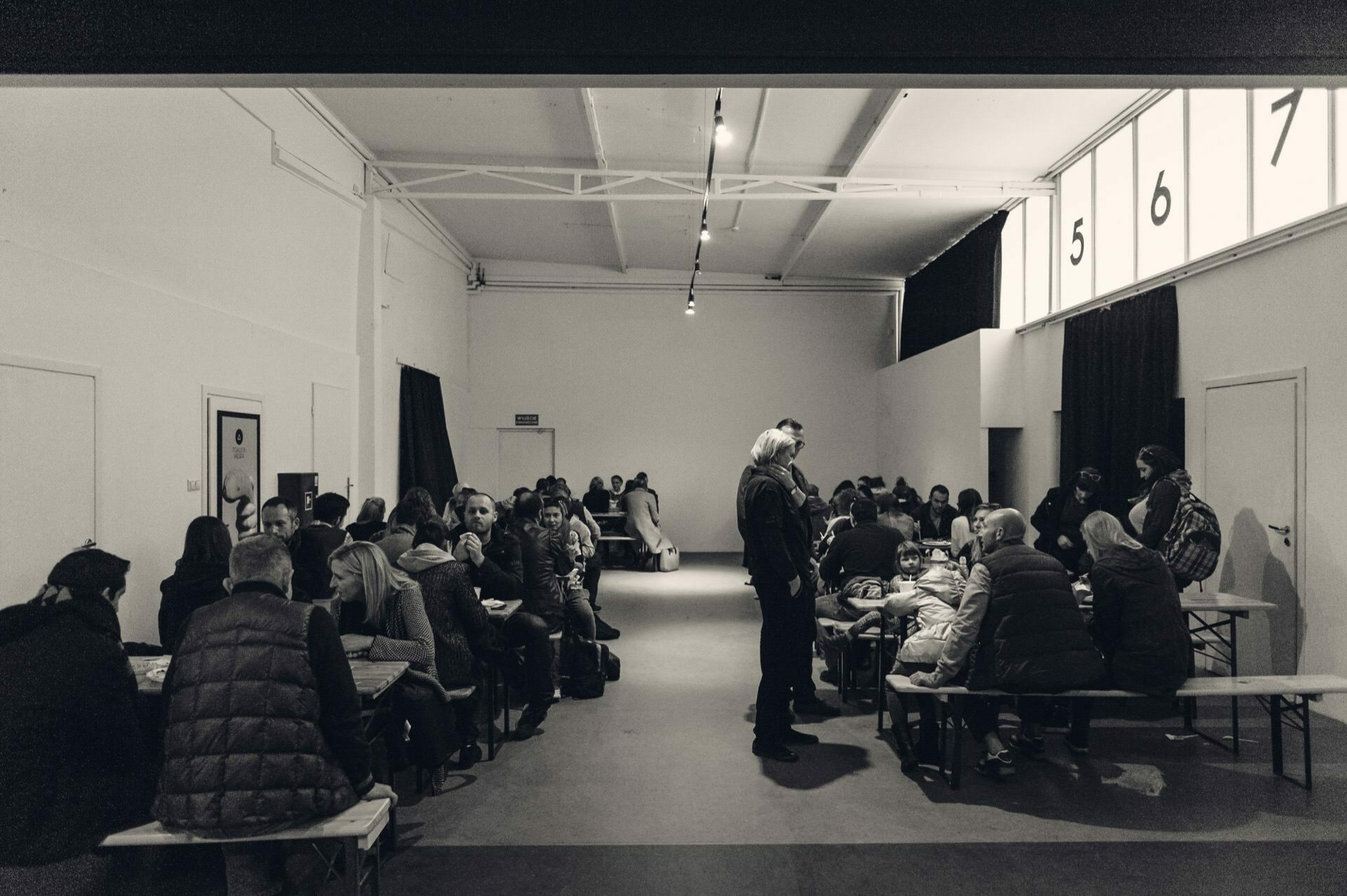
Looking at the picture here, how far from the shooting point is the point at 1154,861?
2.86 metres

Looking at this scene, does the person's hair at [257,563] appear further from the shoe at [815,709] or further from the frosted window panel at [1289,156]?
the frosted window panel at [1289,156]

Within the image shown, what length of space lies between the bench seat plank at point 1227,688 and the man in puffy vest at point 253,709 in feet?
7.88

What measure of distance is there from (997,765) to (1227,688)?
3.33ft

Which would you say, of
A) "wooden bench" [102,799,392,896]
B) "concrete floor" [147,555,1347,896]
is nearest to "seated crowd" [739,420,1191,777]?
"concrete floor" [147,555,1347,896]

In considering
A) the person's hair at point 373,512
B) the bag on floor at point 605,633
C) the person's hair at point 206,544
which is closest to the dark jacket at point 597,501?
the bag on floor at point 605,633

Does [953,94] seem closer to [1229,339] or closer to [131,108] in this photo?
[1229,339]

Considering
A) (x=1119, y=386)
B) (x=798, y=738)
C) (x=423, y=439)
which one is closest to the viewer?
(x=798, y=738)

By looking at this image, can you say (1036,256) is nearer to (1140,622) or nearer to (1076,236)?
(1076,236)

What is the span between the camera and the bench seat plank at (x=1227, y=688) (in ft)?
11.2

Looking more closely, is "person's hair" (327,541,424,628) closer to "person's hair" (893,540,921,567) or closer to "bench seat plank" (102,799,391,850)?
"bench seat plank" (102,799,391,850)

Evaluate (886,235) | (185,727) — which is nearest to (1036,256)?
(886,235)

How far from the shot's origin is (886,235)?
10164 mm

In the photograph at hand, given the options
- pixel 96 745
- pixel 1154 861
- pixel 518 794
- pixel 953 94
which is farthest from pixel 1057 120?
pixel 96 745

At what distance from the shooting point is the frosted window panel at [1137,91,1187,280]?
6066 millimetres
